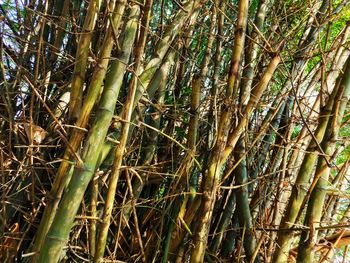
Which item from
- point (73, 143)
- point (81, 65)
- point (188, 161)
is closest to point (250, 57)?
point (188, 161)

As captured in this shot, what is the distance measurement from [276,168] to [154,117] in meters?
0.63

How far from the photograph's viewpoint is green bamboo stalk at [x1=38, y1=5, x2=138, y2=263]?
1.45m

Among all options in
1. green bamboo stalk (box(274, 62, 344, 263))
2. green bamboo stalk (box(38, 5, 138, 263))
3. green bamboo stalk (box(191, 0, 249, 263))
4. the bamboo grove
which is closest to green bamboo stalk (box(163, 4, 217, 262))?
the bamboo grove

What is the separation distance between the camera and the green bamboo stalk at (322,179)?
1705 millimetres

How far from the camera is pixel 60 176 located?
1.62 metres

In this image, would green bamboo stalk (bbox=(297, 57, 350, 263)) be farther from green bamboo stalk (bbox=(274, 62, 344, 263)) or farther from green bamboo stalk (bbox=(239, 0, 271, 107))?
green bamboo stalk (bbox=(239, 0, 271, 107))

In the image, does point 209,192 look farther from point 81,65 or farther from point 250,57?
point 250,57

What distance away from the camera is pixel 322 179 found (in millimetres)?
1739

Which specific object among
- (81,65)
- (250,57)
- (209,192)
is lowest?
(209,192)

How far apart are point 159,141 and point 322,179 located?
807mm

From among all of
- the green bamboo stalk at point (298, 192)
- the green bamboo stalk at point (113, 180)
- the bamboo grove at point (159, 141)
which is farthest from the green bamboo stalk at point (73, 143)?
the green bamboo stalk at point (298, 192)

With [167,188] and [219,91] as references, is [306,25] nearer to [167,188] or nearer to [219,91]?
[219,91]

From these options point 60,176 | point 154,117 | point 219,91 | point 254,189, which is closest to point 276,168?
point 254,189

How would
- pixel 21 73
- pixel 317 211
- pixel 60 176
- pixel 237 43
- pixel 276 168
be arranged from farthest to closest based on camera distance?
pixel 276 168 < pixel 21 73 < pixel 237 43 < pixel 317 211 < pixel 60 176
